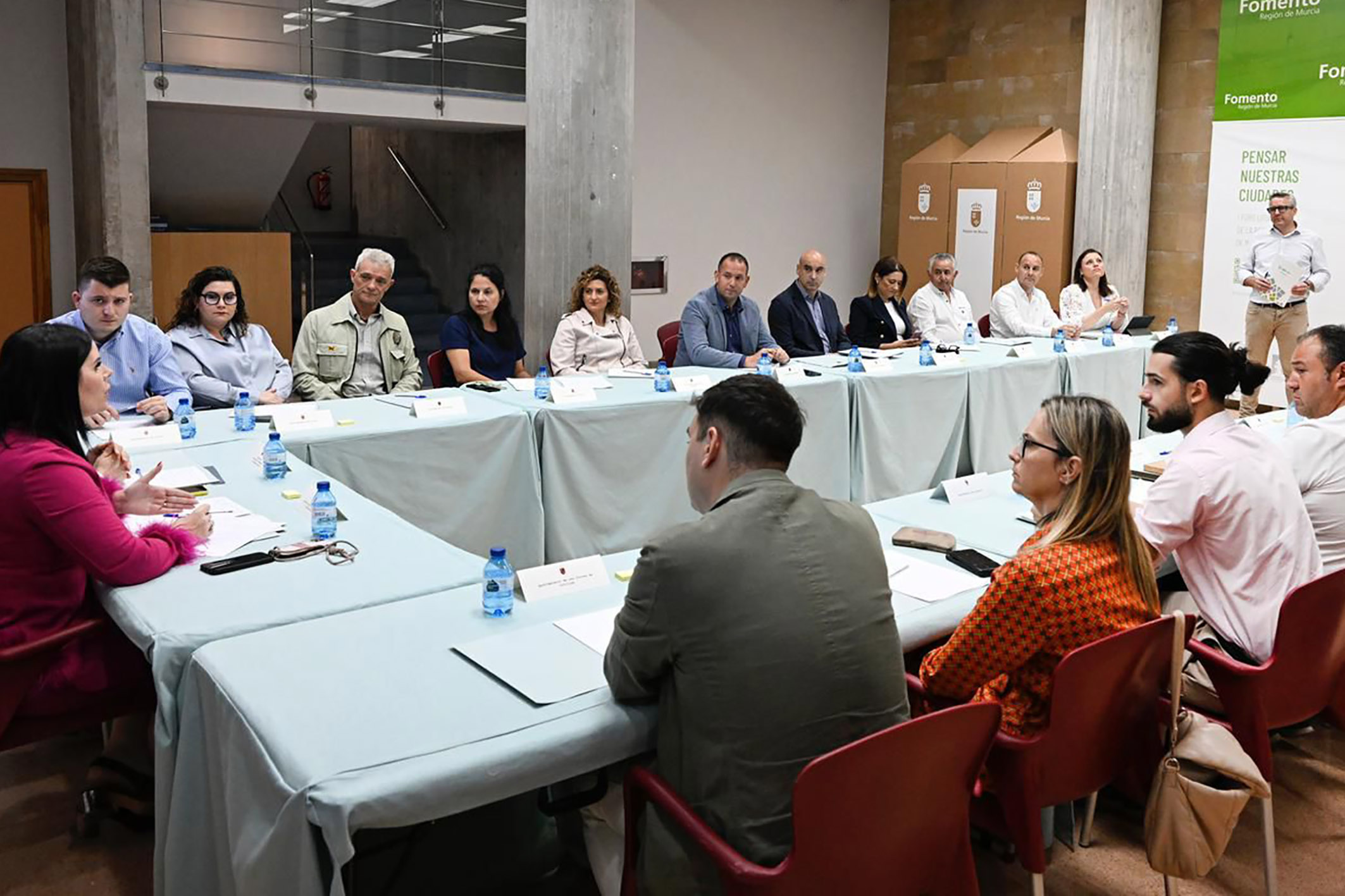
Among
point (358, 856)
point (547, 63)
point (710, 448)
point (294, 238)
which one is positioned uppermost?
point (547, 63)

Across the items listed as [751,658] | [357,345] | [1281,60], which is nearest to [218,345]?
[357,345]

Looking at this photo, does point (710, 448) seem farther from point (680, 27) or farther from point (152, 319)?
point (680, 27)

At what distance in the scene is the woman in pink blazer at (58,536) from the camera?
2363 millimetres

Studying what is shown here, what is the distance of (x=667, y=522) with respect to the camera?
4.89m

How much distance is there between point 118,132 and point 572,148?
260 centimetres

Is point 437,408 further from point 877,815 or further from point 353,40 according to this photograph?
point 353,40

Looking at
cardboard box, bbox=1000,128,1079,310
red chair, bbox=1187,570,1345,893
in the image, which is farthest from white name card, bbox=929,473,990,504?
cardboard box, bbox=1000,128,1079,310

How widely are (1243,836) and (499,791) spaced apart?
201 centimetres

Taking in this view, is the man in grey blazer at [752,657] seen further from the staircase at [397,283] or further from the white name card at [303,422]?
the staircase at [397,283]

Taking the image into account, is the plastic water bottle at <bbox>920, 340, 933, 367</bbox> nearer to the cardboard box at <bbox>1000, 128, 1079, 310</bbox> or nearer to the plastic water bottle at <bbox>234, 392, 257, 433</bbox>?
the plastic water bottle at <bbox>234, 392, 257, 433</bbox>

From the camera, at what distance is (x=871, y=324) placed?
715 cm

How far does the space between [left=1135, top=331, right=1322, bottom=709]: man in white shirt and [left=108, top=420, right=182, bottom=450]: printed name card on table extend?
9.67 feet

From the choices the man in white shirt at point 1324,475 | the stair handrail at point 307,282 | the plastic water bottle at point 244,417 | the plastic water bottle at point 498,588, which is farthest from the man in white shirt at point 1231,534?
the stair handrail at point 307,282

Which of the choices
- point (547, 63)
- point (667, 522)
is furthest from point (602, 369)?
point (547, 63)
